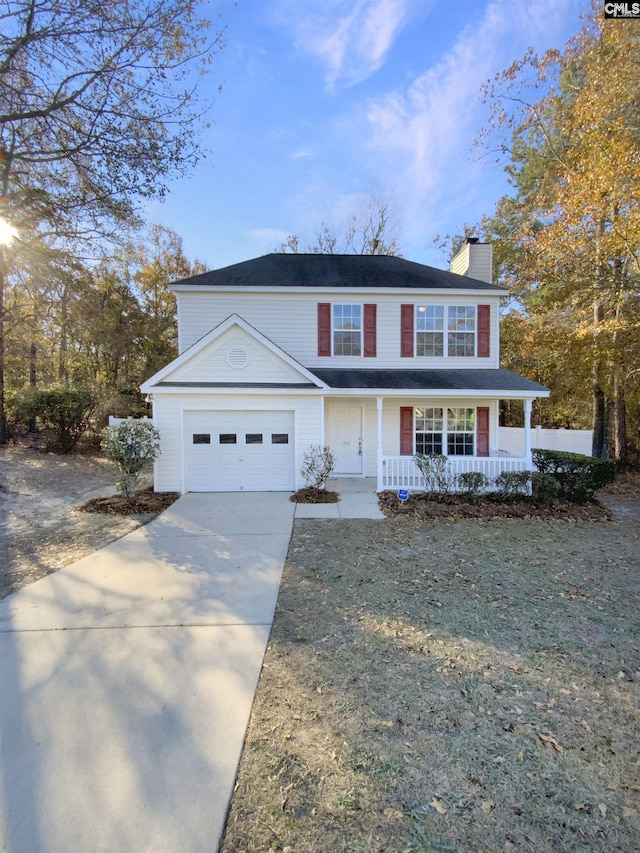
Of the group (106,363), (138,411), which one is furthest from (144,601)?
(106,363)

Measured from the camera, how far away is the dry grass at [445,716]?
2000 mm

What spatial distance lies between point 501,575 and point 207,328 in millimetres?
9974

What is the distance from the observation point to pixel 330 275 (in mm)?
12469

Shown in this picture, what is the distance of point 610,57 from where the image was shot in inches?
365

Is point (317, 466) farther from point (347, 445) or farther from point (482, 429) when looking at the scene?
point (482, 429)

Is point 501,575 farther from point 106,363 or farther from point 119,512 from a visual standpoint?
point 106,363

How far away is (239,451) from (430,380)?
5.57 meters

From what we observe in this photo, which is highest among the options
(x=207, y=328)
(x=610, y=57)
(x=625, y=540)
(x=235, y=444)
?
(x=610, y=57)

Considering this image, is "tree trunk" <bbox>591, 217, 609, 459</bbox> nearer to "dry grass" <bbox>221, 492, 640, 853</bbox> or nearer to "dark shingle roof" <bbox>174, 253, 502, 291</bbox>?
"dark shingle roof" <bbox>174, 253, 502, 291</bbox>

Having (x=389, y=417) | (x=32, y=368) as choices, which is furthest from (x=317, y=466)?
(x=32, y=368)

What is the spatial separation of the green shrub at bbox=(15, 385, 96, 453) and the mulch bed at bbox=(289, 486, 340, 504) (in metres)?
10.9

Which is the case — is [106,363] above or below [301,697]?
above

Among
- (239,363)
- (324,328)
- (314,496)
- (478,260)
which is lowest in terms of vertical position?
(314,496)

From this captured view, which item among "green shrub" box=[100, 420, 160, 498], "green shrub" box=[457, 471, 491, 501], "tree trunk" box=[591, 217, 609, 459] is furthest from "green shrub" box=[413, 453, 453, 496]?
"green shrub" box=[100, 420, 160, 498]
